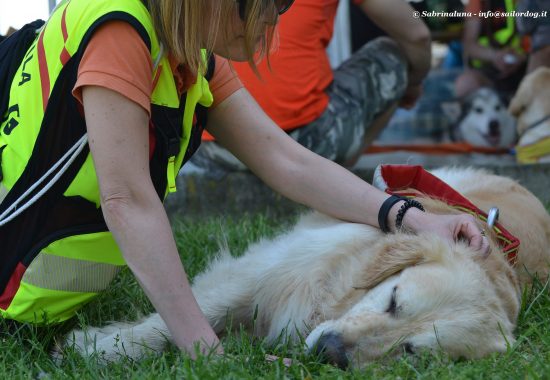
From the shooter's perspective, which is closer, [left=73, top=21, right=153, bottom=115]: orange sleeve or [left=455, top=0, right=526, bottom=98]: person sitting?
[left=73, top=21, right=153, bottom=115]: orange sleeve

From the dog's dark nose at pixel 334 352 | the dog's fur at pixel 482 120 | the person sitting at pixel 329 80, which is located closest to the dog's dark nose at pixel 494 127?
the dog's fur at pixel 482 120

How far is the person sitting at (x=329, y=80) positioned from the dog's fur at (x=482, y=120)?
2608 millimetres

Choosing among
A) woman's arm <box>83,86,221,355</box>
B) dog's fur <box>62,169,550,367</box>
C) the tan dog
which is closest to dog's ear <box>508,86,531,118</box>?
the tan dog

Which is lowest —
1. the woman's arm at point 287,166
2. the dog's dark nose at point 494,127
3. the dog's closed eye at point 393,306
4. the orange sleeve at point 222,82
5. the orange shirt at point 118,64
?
the dog's dark nose at point 494,127

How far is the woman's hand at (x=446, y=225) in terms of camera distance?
2.62m

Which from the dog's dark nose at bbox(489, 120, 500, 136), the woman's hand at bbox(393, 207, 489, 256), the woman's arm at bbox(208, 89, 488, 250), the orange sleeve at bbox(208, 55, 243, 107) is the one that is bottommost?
the dog's dark nose at bbox(489, 120, 500, 136)

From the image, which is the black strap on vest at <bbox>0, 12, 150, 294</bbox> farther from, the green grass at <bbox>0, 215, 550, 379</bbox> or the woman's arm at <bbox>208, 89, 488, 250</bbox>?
the woman's arm at <bbox>208, 89, 488, 250</bbox>

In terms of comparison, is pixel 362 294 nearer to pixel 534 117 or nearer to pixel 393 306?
pixel 393 306

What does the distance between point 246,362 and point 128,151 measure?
2.18 ft

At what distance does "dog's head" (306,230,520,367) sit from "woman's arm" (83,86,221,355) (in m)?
0.41

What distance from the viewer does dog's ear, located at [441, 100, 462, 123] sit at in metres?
7.62

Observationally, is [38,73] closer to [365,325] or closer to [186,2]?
[186,2]

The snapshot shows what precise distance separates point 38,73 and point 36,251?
0.54 metres

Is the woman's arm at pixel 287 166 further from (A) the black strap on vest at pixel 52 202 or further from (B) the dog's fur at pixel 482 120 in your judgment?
(B) the dog's fur at pixel 482 120
